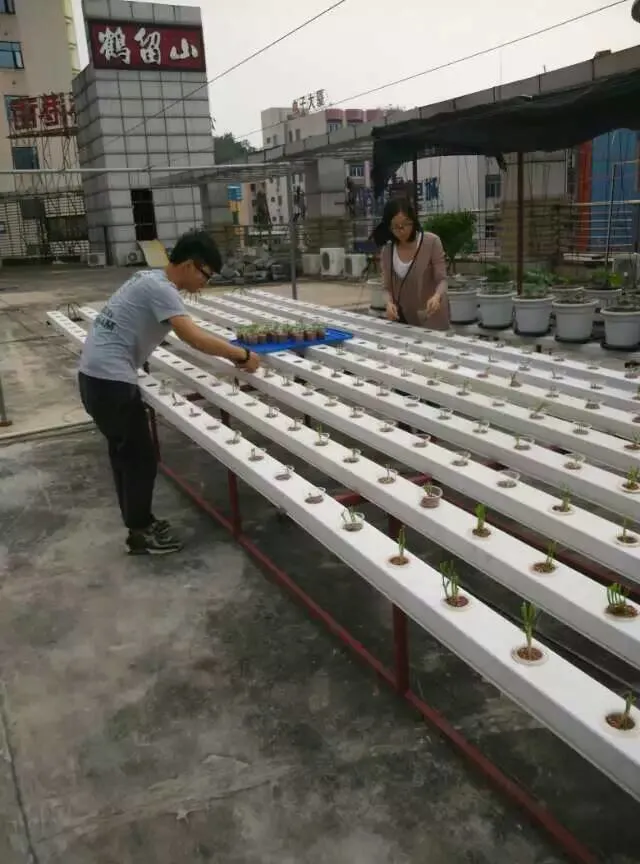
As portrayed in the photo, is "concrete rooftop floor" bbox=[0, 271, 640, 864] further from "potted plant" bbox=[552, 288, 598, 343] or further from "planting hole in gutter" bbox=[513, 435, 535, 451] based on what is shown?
"potted plant" bbox=[552, 288, 598, 343]

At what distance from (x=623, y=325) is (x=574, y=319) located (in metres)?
0.53

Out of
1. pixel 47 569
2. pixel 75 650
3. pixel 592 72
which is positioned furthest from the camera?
pixel 592 72

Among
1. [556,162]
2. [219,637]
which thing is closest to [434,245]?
[219,637]

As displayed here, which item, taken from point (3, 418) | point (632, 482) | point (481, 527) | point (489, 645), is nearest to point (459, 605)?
point (489, 645)

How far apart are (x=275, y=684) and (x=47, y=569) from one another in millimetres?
1399

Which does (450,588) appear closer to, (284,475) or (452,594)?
(452,594)

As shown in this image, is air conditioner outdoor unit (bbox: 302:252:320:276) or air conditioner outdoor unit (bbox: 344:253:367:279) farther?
air conditioner outdoor unit (bbox: 302:252:320:276)

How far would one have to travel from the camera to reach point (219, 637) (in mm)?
2658

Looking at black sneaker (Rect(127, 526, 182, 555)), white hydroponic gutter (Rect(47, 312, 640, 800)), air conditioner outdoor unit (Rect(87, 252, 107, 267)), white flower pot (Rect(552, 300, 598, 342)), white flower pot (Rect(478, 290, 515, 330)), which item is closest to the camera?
white hydroponic gutter (Rect(47, 312, 640, 800))

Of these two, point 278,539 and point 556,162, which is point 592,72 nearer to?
point 556,162

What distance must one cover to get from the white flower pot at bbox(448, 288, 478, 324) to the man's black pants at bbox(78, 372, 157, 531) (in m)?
5.41

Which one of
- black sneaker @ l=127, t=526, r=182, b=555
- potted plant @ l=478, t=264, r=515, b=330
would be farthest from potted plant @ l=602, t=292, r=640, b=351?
black sneaker @ l=127, t=526, r=182, b=555

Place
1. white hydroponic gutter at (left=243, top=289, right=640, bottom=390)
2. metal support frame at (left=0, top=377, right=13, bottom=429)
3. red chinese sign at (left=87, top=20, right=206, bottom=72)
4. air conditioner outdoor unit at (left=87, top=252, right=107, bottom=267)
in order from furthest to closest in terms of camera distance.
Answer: air conditioner outdoor unit at (left=87, top=252, right=107, bottom=267) < red chinese sign at (left=87, top=20, right=206, bottom=72) < metal support frame at (left=0, top=377, right=13, bottom=429) < white hydroponic gutter at (left=243, top=289, right=640, bottom=390)

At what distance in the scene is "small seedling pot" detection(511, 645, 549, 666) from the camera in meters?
1.47
